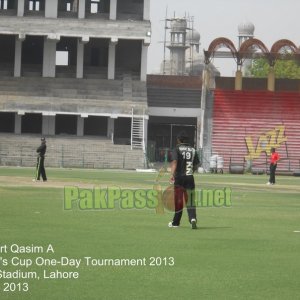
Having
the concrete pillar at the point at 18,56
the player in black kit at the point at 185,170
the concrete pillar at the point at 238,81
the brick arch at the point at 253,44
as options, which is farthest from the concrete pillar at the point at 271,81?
the player in black kit at the point at 185,170

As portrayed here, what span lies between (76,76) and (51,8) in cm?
530

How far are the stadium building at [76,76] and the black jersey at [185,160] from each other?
48.9m

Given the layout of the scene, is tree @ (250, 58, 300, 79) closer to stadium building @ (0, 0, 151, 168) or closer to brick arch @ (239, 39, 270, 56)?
stadium building @ (0, 0, 151, 168)

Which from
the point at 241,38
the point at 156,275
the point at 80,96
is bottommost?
the point at 156,275

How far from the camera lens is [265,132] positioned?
7769 centimetres

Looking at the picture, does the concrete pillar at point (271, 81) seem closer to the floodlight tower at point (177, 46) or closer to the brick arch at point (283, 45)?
the brick arch at point (283, 45)

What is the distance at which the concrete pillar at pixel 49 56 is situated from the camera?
3278 inches

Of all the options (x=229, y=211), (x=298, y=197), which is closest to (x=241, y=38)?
(x=298, y=197)

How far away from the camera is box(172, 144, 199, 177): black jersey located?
74.4ft

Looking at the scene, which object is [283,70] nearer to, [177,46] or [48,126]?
[177,46]

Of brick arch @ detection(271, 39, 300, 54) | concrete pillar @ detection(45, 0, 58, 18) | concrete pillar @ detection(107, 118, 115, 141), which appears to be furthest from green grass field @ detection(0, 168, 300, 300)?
concrete pillar @ detection(45, 0, 58, 18)

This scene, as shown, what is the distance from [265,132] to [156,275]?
63.0 metres

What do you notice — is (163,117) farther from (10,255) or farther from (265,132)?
(10,255)

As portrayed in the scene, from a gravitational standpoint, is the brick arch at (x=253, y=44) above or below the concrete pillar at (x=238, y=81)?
above
